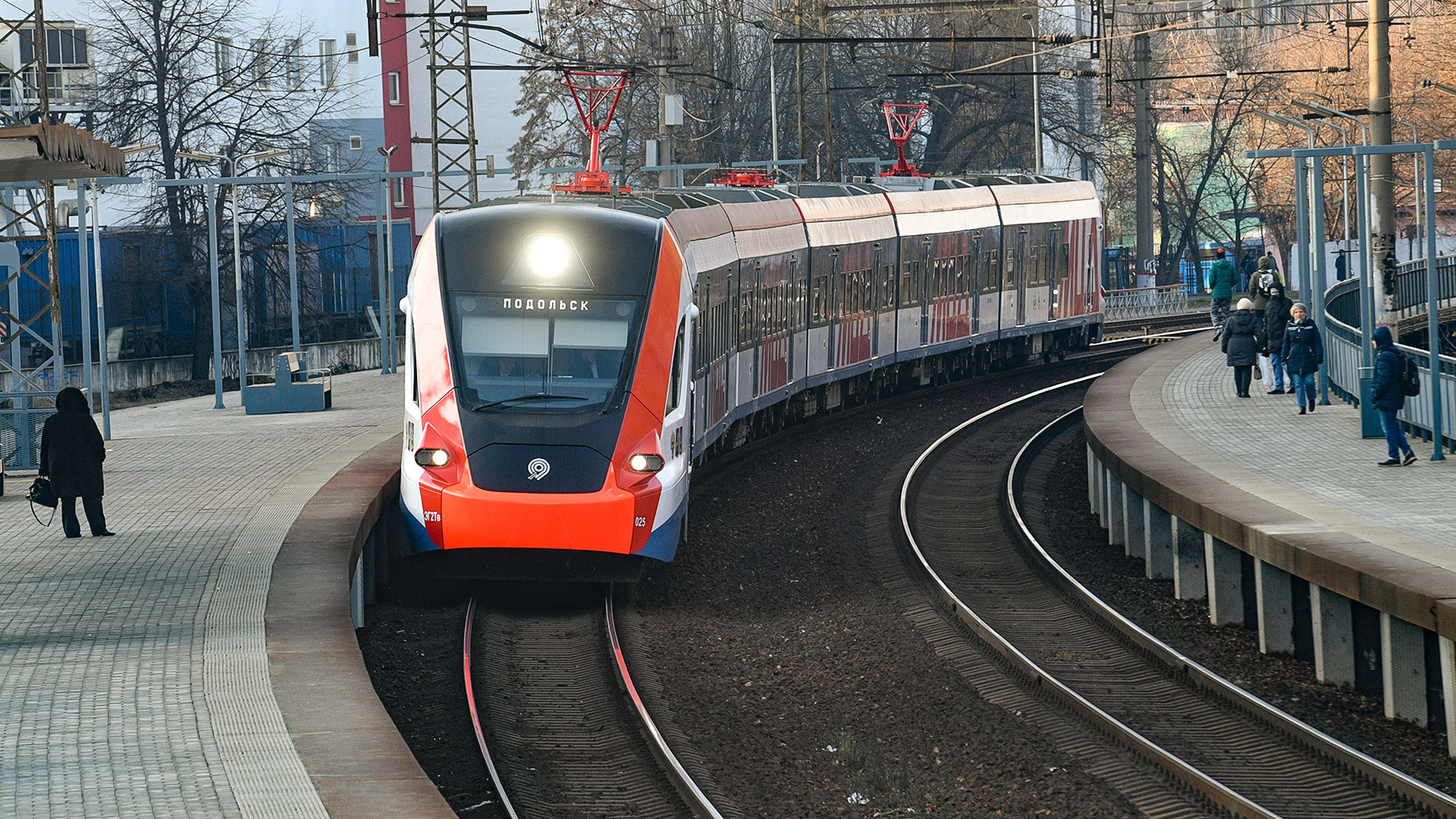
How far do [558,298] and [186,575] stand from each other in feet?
11.9

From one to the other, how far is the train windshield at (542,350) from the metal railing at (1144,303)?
1590 inches

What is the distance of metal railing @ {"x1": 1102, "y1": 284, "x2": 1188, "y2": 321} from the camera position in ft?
178

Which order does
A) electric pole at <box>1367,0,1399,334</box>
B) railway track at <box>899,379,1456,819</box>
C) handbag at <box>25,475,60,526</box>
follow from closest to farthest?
1. railway track at <box>899,379,1456,819</box>
2. handbag at <box>25,475,60,526</box>
3. electric pole at <box>1367,0,1399,334</box>

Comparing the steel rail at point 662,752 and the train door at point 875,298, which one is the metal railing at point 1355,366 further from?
the steel rail at point 662,752

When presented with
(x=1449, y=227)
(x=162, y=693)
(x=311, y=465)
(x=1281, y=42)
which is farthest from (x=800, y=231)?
(x=1281, y=42)

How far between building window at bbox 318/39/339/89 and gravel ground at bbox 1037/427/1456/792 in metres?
49.9

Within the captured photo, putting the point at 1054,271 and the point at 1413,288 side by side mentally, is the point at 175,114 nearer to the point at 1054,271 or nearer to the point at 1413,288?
the point at 1054,271

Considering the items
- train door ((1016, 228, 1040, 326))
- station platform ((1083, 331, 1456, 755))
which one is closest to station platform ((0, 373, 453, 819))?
station platform ((1083, 331, 1456, 755))

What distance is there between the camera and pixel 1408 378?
17.5 meters

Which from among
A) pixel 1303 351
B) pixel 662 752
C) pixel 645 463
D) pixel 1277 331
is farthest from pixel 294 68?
pixel 662 752

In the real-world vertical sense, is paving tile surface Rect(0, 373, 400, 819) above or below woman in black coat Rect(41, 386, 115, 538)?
below

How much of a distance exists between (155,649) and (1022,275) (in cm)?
2534

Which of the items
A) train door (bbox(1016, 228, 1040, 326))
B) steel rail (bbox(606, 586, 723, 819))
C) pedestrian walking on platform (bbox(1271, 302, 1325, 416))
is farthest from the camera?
train door (bbox(1016, 228, 1040, 326))

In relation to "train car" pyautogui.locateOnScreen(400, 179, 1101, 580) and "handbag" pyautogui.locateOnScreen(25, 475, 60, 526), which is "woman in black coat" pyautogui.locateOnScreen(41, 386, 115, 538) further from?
"train car" pyautogui.locateOnScreen(400, 179, 1101, 580)
